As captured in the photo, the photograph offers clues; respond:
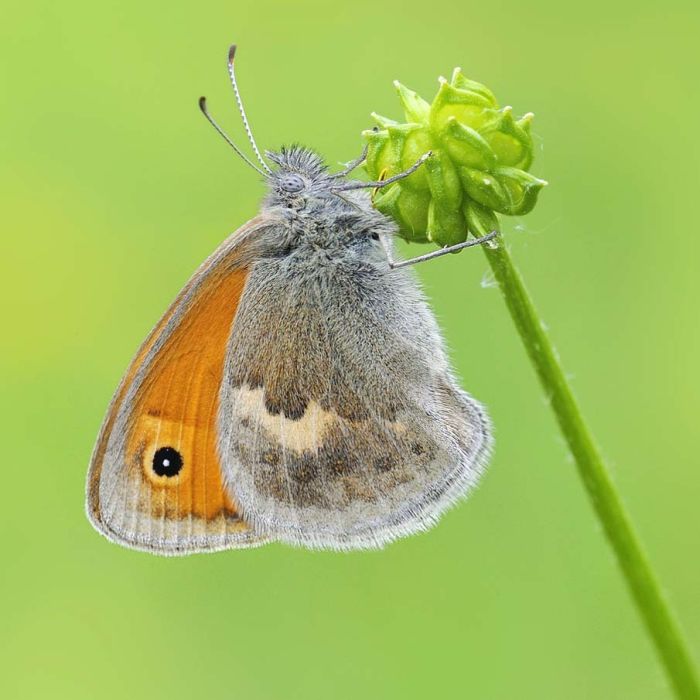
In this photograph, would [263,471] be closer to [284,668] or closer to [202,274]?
[202,274]

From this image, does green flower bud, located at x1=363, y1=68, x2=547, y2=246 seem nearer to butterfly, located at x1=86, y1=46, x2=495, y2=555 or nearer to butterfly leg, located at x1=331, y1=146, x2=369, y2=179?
butterfly leg, located at x1=331, y1=146, x2=369, y2=179

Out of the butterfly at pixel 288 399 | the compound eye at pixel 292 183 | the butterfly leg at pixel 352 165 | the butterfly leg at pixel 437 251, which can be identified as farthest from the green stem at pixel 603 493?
the compound eye at pixel 292 183

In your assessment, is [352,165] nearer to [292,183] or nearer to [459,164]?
[292,183]

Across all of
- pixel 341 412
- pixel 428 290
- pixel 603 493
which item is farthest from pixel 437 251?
pixel 428 290

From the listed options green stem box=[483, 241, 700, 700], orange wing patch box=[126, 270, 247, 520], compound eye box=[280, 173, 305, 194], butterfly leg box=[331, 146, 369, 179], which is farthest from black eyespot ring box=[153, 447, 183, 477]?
green stem box=[483, 241, 700, 700]

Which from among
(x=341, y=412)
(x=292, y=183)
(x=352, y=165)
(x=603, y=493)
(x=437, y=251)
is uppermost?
(x=292, y=183)
